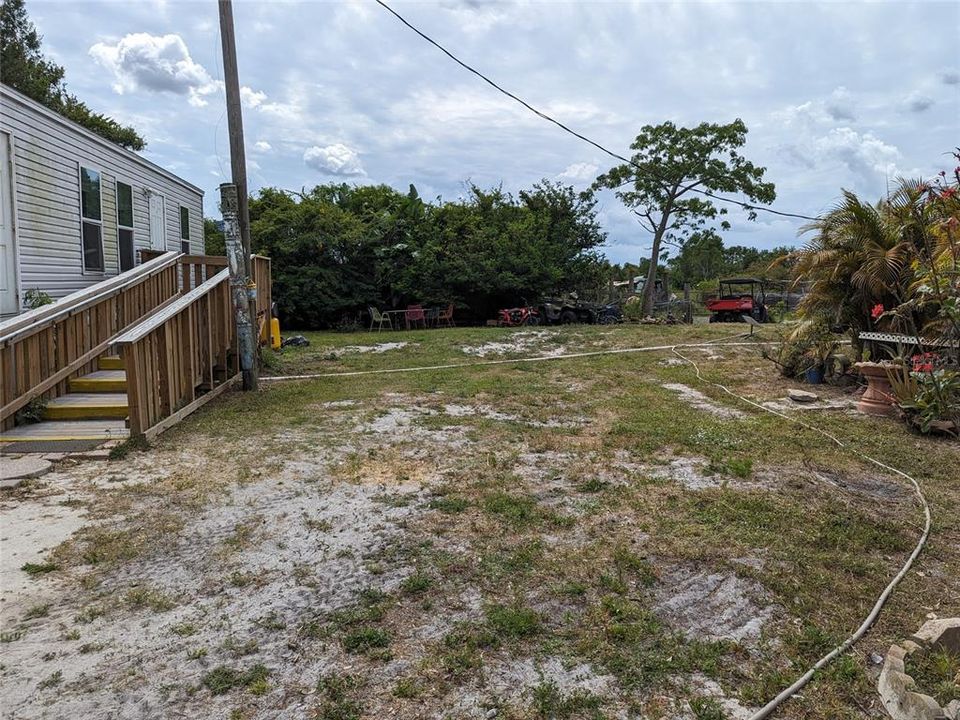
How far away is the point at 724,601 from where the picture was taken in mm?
2475

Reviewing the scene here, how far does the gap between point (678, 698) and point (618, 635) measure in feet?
1.14

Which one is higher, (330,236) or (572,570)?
(330,236)

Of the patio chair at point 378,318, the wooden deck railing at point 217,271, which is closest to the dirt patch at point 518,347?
the wooden deck railing at point 217,271

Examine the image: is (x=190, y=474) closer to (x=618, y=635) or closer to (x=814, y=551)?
(x=618, y=635)

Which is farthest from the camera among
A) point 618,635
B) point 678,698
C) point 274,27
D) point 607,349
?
point 607,349

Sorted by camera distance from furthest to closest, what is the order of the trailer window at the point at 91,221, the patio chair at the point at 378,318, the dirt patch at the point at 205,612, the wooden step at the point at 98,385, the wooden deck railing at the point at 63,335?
the patio chair at the point at 378,318 < the trailer window at the point at 91,221 < the wooden step at the point at 98,385 < the wooden deck railing at the point at 63,335 < the dirt patch at the point at 205,612

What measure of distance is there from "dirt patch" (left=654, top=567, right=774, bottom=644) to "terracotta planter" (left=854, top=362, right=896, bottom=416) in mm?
4409

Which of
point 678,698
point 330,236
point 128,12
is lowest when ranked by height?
point 678,698

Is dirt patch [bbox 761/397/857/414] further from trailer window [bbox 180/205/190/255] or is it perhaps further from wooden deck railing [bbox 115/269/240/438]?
trailer window [bbox 180/205/190/255]

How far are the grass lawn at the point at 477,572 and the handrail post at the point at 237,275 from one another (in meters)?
1.79

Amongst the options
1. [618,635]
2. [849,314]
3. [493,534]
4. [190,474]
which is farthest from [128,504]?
[849,314]

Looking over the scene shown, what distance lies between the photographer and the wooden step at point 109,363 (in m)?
6.30

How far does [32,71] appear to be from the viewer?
21438mm

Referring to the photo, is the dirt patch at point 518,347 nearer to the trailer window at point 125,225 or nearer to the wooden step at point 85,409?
the trailer window at point 125,225
